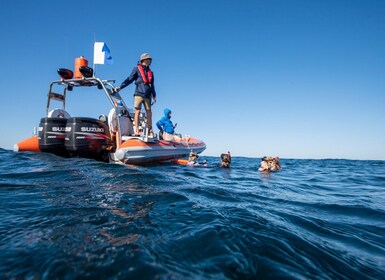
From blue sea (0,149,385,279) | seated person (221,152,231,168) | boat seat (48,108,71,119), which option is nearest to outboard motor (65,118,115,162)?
boat seat (48,108,71,119)

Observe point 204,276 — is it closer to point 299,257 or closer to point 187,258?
point 187,258

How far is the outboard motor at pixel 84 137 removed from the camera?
20.5ft

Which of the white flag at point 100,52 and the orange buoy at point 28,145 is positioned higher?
the white flag at point 100,52

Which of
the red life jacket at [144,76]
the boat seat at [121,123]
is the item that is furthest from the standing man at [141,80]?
the boat seat at [121,123]

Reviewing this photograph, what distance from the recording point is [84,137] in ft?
20.5

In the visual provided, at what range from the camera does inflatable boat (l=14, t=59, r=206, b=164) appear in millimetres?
6309

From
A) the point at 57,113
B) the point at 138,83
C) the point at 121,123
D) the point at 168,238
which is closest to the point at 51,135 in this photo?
the point at 57,113

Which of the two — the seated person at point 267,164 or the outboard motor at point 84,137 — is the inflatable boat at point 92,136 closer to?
the outboard motor at point 84,137

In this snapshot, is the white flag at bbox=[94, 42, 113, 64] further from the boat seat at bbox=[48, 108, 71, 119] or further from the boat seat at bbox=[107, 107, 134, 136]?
the boat seat at bbox=[48, 108, 71, 119]

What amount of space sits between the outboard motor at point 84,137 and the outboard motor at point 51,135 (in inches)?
20.6

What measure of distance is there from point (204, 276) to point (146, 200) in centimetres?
163

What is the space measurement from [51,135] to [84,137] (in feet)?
3.91

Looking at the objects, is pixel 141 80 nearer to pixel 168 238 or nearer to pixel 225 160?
pixel 225 160

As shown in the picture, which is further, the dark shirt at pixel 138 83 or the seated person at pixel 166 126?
the seated person at pixel 166 126
